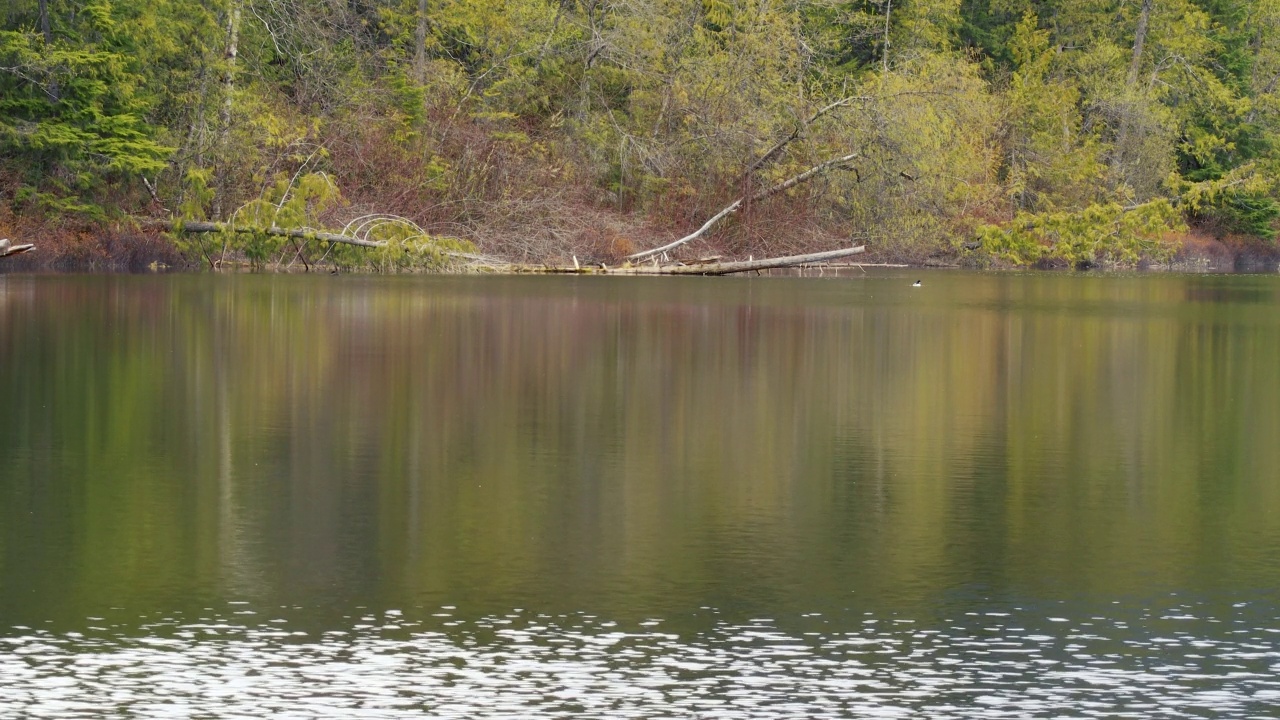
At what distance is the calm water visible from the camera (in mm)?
7070

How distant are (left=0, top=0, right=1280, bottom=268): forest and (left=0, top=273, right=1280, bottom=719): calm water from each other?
2278 centimetres

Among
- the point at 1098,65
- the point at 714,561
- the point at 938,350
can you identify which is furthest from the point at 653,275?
the point at 714,561

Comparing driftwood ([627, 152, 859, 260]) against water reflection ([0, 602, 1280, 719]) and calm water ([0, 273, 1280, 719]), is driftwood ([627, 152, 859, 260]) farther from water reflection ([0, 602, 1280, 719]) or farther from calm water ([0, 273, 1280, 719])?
water reflection ([0, 602, 1280, 719])

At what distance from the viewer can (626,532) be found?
10.0 meters

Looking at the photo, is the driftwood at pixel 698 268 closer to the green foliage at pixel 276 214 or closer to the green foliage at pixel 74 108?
the green foliage at pixel 276 214

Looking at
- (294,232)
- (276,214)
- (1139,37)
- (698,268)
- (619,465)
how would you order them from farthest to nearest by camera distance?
(1139,37) → (698,268) → (294,232) → (276,214) → (619,465)

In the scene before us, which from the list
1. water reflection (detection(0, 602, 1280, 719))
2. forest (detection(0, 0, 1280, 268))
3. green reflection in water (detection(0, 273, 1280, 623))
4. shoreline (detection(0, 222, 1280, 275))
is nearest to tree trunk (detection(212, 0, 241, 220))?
forest (detection(0, 0, 1280, 268))

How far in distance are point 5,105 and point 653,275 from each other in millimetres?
15716

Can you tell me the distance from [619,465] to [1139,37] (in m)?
64.8

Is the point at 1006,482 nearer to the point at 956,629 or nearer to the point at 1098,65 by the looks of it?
the point at 956,629

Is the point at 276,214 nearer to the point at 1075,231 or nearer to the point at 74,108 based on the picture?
the point at 74,108

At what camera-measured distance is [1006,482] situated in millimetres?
12156

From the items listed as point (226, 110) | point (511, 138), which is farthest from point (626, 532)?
point (511, 138)

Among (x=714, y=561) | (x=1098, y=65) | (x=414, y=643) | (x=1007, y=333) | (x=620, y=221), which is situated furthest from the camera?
(x=1098, y=65)
